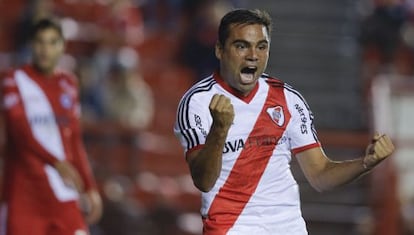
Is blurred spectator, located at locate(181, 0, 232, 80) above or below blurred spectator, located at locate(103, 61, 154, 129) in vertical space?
above

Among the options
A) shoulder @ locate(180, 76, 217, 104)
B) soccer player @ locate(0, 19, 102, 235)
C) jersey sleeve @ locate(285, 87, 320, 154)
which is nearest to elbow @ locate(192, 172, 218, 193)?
shoulder @ locate(180, 76, 217, 104)

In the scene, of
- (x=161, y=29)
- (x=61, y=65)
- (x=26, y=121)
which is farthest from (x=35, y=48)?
(x=161, y=29)

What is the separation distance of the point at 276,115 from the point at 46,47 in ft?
9.51

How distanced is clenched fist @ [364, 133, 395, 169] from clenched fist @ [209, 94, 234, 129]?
915 mm

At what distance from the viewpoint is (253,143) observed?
272 inches

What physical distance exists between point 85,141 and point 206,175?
7541mm

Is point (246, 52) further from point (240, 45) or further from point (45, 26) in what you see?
point (45, 26)

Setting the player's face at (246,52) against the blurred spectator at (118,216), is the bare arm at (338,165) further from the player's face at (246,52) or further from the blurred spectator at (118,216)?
the blurred spectator at (118,216)

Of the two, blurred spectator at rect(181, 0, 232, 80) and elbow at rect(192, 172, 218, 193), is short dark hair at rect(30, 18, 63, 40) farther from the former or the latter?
blurred spectator at rect(181, 0, 232, 80)

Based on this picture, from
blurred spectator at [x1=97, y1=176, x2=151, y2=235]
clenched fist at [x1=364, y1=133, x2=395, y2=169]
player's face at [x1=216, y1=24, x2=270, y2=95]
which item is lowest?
blurred spectator at [x1=97, y1=176, x2=151, y2=235]

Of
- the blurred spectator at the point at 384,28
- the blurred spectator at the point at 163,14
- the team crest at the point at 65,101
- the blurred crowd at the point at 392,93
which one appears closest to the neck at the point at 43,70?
the team crest at the point at 65,101

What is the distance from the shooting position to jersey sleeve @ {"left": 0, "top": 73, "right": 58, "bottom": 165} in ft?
30.4

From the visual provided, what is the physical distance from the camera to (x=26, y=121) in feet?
30.6

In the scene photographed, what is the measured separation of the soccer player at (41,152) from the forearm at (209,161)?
9.70ft
